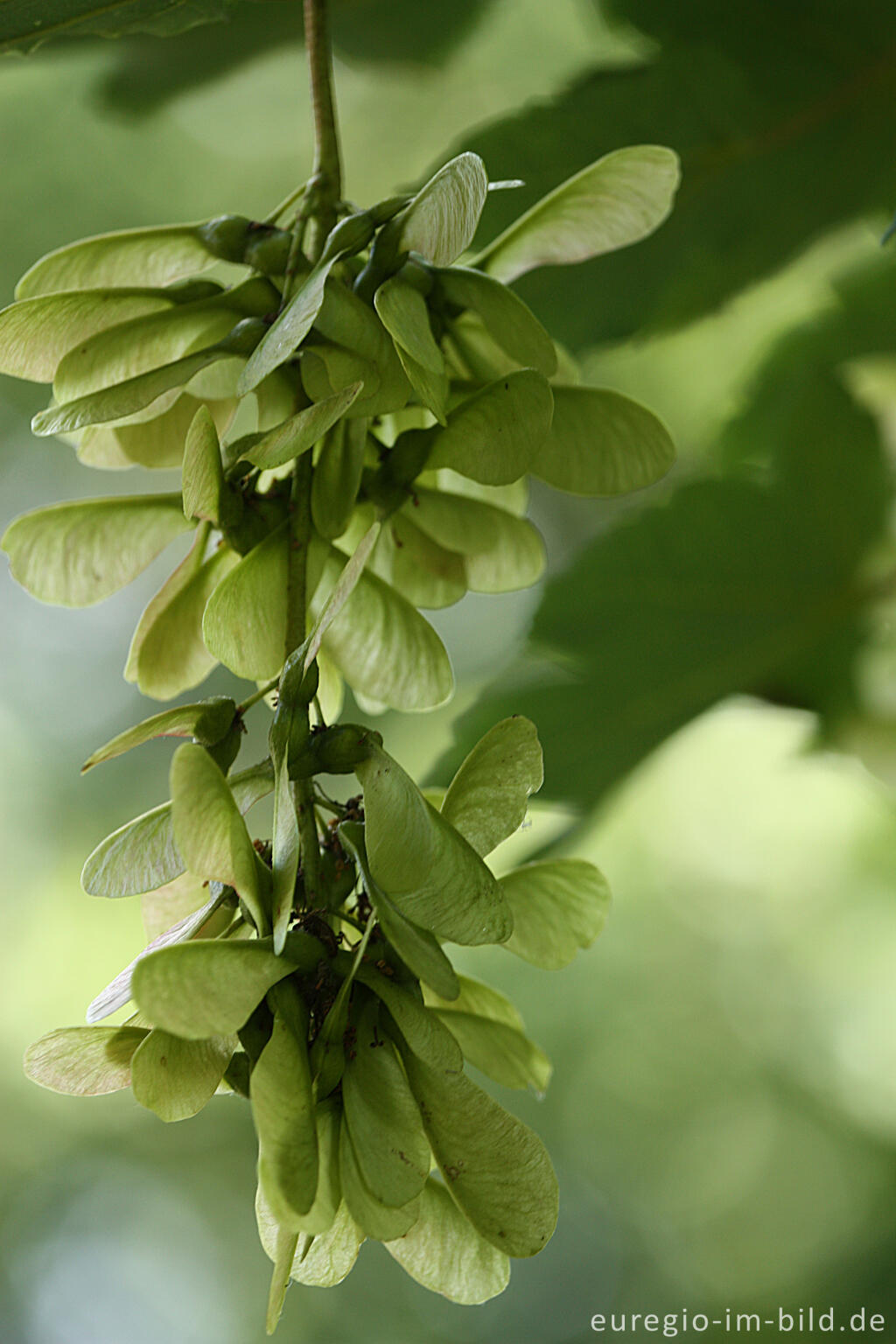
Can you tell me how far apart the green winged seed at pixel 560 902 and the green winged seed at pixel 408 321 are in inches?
4.2

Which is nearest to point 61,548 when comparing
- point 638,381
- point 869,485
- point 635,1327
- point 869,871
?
point 869,485

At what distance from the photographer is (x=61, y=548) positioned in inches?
11.0

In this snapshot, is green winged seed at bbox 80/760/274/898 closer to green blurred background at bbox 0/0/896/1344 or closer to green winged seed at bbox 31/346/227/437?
green winged seed at bbox 31/346/227/437

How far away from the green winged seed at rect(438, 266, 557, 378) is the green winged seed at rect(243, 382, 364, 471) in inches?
2.1

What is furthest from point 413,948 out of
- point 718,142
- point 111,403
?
point 718,142

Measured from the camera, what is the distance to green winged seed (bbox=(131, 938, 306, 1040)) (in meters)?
0.17

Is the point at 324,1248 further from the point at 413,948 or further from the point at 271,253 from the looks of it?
the point at 271,253

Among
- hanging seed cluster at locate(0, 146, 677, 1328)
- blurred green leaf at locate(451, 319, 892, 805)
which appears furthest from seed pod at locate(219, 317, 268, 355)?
blurred green leaf at locate(451, 319, 892, 805)

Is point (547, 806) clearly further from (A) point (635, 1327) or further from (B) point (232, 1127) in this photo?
(B) point (232, 1127)

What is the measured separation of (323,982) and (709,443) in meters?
0.41

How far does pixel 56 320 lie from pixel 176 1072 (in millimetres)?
151

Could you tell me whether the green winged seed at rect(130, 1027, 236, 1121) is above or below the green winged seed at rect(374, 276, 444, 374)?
below

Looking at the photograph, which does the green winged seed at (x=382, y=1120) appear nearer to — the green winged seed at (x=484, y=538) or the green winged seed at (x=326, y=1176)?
the green winged seed at (x=326, y=1176)

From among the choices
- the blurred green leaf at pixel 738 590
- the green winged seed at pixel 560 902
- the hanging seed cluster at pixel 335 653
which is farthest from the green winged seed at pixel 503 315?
the blurred green leaf at pixel 738 590
